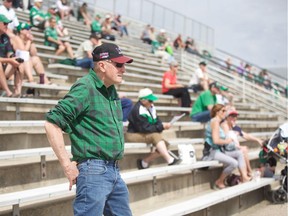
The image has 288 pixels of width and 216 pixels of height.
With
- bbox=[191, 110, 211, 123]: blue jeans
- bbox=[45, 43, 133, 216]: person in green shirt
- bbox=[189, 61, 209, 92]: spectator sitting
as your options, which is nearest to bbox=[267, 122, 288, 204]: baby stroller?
bbox=[191, 110, 211, 123]: blue jeans

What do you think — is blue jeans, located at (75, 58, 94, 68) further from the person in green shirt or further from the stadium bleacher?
the person in green shirt

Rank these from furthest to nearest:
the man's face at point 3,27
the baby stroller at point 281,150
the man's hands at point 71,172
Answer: the baby stroller at point 281,150
the man's face at point 3,27
the man's hands at point 71,172

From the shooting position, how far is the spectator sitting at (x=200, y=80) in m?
10.5

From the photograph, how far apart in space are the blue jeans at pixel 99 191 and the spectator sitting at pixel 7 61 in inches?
131

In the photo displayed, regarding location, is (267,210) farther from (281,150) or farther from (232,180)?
(281,150)

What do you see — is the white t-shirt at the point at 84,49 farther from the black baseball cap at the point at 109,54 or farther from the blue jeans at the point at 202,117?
the black baseball cap at the point at 109,54

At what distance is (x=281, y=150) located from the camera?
6.10 meters

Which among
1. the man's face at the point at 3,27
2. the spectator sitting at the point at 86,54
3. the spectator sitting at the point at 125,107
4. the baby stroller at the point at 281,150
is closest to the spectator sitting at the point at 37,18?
the spectator sitting at the point at 86,54

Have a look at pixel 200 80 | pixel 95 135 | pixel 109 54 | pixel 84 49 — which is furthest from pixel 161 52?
pixel 95 135

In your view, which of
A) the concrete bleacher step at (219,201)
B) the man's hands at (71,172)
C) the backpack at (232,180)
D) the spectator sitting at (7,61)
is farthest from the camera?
the backpack at (232,180)

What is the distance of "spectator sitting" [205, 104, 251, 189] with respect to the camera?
618cm

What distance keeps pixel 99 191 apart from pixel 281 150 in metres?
4.08

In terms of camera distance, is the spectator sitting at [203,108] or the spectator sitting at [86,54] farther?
the spectator sitting at [86,54]

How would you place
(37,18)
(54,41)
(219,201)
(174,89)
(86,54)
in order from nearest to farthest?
(219,201) → (86,54) → (174,89) → (54,41) → (37,18)
